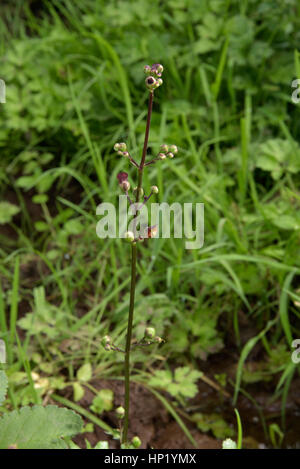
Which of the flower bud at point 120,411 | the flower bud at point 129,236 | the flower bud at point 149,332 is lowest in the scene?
the flower bud at point 120,411

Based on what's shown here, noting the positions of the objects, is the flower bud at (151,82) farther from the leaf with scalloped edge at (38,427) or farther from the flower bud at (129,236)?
the leaf with scalloped edge at (38,427)

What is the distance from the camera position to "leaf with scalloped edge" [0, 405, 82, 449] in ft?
3.15

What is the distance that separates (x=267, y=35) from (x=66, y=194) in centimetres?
127

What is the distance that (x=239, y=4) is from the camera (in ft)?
8.78

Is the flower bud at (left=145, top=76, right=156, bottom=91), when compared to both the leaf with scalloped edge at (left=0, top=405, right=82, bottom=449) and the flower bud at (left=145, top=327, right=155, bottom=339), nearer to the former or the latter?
the flower bud at (left=145, top=327, right=155, bottom=339)

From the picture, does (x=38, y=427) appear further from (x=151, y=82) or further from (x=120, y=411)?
(x=151, y=82)

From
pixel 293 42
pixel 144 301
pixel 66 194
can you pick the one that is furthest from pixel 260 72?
pixel 144 301

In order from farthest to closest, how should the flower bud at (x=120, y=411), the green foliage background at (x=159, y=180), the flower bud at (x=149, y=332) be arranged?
the green foliage background at (x=159, y=180)
the flower bud at (x=120, y=411)
the flower bud at (x=149, y=332)

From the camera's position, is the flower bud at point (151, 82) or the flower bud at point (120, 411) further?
the flower bud at point (120, 411)

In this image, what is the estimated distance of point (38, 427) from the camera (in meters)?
0.97

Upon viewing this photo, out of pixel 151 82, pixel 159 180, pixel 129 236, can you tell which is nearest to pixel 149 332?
pixel 129 236

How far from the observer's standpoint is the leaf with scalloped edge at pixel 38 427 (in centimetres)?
96

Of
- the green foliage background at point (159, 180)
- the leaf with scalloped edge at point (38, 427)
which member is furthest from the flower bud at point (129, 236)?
the green foliage background at point (159, 180)

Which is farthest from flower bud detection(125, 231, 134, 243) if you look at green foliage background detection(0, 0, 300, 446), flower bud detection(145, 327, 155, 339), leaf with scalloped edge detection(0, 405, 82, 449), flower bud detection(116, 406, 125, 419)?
green foliage background detection(0, 0, 300, 446)
